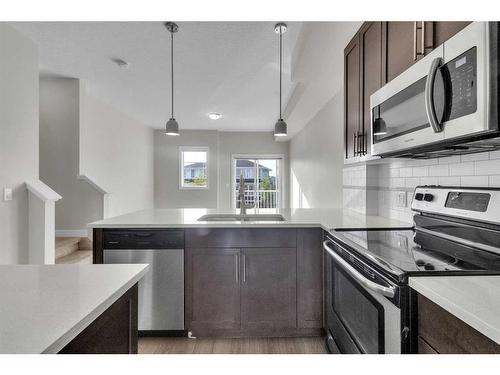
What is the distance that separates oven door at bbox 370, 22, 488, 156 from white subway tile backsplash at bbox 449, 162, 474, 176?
13.3 inches

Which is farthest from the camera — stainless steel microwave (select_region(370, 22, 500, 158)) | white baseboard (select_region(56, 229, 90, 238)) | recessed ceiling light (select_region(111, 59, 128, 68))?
white baseboard (select_region(56, 229, 90, 238))

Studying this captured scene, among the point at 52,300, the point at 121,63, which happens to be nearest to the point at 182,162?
the point at 121,63

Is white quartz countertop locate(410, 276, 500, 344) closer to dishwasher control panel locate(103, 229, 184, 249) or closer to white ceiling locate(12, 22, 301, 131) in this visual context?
dishwasher control panel locate(103, 229, 184, 249)

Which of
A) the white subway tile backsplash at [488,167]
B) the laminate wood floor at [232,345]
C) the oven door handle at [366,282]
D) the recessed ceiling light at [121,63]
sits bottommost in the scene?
the laminate wood floor at [232,345]

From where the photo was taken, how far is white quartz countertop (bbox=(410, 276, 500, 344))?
59 centimetres

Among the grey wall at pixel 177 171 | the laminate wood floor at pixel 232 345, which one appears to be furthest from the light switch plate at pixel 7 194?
the grey wall at pixel 177 171

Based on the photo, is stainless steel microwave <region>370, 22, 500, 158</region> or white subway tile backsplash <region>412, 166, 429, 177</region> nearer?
stainless steel microwave <region>370, 22, 500, 158</region>

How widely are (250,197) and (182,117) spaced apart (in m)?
2.99

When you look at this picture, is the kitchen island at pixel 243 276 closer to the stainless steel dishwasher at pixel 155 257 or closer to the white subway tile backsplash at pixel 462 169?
the stainless steel dishwasher at pixel 155 257

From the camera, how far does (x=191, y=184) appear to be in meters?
7.38

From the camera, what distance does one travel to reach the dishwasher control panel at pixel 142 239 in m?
1.99

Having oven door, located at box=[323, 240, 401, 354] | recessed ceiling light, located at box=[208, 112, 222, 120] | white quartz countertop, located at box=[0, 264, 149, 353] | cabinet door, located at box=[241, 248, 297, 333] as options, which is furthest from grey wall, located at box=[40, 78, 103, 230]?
oven door, located at box=[323, 240, 401, 354]

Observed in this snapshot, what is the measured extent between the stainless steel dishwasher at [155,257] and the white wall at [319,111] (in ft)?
6.28

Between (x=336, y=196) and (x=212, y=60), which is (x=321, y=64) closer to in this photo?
(x=212, y=60)
